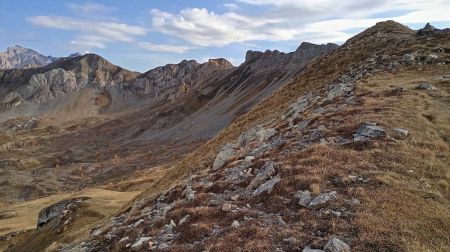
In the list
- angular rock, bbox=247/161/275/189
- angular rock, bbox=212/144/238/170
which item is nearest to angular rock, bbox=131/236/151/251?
angular rock, bbox=247/161/275/189

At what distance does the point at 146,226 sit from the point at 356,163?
33.4 ft

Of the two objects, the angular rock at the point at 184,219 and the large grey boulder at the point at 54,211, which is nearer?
the angular rock at the point at 184,219

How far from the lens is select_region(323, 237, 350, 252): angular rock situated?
43.9ft

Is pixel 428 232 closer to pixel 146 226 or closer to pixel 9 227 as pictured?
pixel 146 226

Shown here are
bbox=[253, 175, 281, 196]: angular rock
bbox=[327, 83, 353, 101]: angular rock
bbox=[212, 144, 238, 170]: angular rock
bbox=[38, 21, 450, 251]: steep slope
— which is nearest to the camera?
bbox=[38, 21, 450, 251]: steep slope

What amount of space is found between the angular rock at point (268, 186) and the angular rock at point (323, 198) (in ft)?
9.14

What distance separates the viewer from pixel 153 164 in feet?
500

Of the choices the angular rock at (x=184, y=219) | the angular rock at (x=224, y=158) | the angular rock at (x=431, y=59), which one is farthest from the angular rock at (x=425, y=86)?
the angular rock at (x=184, y=219)

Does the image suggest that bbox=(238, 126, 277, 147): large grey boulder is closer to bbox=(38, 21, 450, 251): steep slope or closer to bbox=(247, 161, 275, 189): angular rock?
bbox=(38, 21, 450, 251): steep slope

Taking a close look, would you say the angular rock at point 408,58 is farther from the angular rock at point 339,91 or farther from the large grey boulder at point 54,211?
the large grey boulder at point 54,211

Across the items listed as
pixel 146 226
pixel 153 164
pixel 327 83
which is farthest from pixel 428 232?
pixel 153 164

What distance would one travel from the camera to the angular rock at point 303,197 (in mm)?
17375

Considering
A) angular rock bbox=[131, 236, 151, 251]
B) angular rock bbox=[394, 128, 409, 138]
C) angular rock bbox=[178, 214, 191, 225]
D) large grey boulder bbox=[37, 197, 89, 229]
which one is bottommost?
large grey boulder bbox=[37, 197, 89, 229]

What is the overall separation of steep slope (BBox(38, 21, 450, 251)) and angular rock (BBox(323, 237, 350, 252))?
3cm
